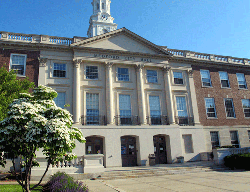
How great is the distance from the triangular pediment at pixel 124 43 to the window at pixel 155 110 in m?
Result: 5.38

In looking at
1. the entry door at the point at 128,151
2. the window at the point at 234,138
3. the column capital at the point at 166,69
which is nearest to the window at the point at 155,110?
the entry door at the point at 128,151

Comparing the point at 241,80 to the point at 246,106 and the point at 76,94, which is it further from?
the point at 76,94

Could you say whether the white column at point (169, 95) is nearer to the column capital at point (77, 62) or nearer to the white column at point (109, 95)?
the white column at point (109, 95)

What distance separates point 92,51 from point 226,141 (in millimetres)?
18190

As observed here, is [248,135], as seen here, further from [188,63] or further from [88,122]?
[88,122]

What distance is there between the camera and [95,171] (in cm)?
1540

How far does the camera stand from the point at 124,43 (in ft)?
76.6

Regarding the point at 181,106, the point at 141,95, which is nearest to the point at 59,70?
the point at 141,95

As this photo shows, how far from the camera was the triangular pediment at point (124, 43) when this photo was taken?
2230 cm

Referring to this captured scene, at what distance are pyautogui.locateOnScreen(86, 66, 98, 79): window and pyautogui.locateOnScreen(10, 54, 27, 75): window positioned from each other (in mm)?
6050

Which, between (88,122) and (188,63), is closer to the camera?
(88,122)

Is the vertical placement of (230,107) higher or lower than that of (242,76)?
lower

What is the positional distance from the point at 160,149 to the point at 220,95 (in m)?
10.5

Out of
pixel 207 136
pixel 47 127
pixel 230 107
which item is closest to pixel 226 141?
pixel 207 136
